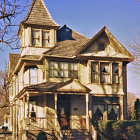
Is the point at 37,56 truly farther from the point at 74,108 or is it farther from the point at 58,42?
the point at 74,108

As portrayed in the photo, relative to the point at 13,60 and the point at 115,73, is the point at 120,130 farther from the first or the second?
the point at 13,60

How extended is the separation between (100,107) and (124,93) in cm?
299

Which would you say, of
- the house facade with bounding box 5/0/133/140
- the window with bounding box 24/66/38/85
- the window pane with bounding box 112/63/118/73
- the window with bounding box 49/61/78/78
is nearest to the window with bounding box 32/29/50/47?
the house facade with bounding box 5/0/133/140

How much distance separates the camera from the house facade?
2573 centimetres

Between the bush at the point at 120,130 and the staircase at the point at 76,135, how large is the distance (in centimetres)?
141

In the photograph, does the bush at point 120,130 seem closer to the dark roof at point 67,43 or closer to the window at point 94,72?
the window at point 94,72

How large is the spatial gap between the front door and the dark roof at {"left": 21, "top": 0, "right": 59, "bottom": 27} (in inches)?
285

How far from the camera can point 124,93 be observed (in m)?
28.8

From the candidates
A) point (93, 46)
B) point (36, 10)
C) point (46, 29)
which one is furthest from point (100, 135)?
point (36, 10)

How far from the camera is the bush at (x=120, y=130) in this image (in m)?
23.4

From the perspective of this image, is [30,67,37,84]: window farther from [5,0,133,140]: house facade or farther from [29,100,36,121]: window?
[29,100,36,121]: window

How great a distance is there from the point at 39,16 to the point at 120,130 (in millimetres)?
13182

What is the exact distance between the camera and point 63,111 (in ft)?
87.4

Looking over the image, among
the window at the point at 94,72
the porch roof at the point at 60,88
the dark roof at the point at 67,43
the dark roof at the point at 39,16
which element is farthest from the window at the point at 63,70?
the dark roof at the point at 39,16
